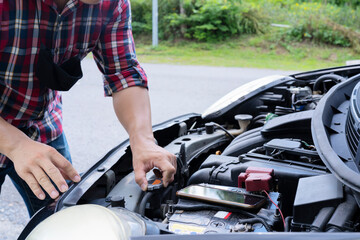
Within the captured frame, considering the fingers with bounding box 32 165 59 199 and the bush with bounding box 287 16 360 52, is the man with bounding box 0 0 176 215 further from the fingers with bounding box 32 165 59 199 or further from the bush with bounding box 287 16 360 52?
the bush with bounding box 287 16 360 52

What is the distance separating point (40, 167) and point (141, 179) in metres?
0.38

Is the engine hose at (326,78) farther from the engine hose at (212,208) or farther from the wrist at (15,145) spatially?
the wrist at (15,145)

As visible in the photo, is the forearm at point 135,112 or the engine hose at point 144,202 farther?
the forearm at point 135,112

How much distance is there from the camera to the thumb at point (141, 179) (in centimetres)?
155

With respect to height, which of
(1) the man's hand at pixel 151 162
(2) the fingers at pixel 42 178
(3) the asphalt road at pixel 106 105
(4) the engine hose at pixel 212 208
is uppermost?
(2) the fingers at pixel 42 178

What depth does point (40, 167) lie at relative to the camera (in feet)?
4.33

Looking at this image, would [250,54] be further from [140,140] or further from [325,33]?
[140,140]

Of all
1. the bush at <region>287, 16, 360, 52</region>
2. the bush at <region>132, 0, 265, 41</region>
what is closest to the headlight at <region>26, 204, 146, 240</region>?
the bush at <region>287, 16, 360, 52</region>

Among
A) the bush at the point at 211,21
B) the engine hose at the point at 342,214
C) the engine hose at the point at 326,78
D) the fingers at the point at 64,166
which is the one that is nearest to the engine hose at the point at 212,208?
the engine hose at the point at 342,214

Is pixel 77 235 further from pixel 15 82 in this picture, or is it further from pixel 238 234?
pixel 15 82

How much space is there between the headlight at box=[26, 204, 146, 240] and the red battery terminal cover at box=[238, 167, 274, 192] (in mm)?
455

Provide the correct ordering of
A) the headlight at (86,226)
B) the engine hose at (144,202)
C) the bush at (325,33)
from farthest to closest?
the bush at (325,33)
the engine hose at (144,202)
the headlight at (86,226)

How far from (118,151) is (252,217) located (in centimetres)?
71

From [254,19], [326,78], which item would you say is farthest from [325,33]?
[326,78]
